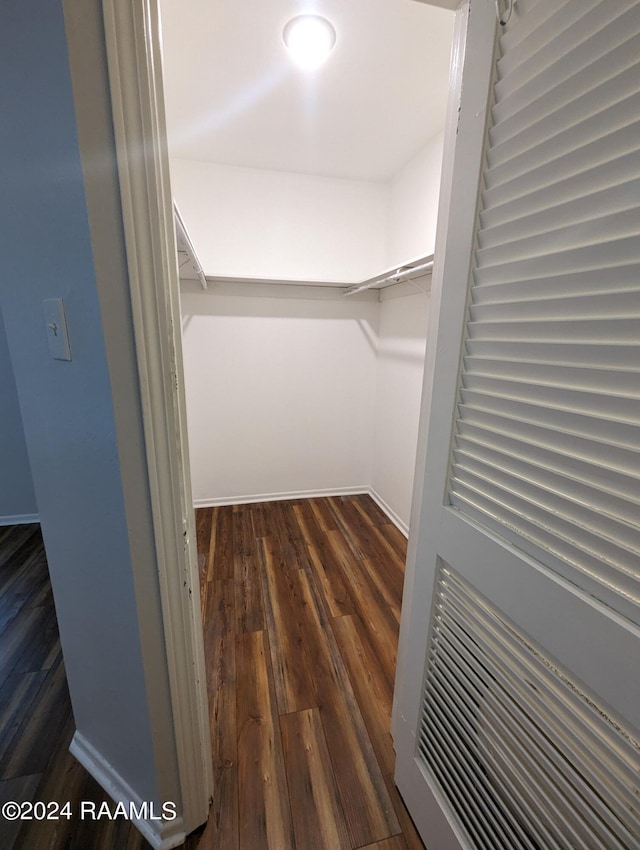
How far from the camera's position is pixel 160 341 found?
2.24ft

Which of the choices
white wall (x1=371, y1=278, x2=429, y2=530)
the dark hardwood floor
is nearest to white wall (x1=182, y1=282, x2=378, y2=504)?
white wall (x1=371, y1=278, x2=429, y2=530)

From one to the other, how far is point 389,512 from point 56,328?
2569 mm

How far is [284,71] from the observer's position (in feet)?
5.11

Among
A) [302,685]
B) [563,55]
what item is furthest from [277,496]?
[563,55]

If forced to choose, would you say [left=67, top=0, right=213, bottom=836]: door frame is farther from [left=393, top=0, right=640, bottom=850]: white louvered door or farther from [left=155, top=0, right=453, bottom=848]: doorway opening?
[left=393, top=0, right=640, bottom=850]: white louvered door

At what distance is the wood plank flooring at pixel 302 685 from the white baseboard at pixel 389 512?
0.10 metres

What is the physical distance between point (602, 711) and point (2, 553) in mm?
2976

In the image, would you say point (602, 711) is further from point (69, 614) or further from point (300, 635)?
point (300, 635)

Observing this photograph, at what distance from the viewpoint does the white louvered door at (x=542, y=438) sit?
1.57 feet

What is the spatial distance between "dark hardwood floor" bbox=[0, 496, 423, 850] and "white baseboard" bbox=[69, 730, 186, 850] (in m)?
0.03

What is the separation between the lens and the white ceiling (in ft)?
4.23

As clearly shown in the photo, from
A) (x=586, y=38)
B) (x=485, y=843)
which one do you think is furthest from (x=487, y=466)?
(x=485, y=843)

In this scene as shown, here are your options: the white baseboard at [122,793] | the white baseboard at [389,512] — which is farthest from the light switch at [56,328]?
the white baseboard at [389,512]

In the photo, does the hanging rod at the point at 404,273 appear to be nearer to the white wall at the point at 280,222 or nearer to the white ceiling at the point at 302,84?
the white wall at the point at 280,222
